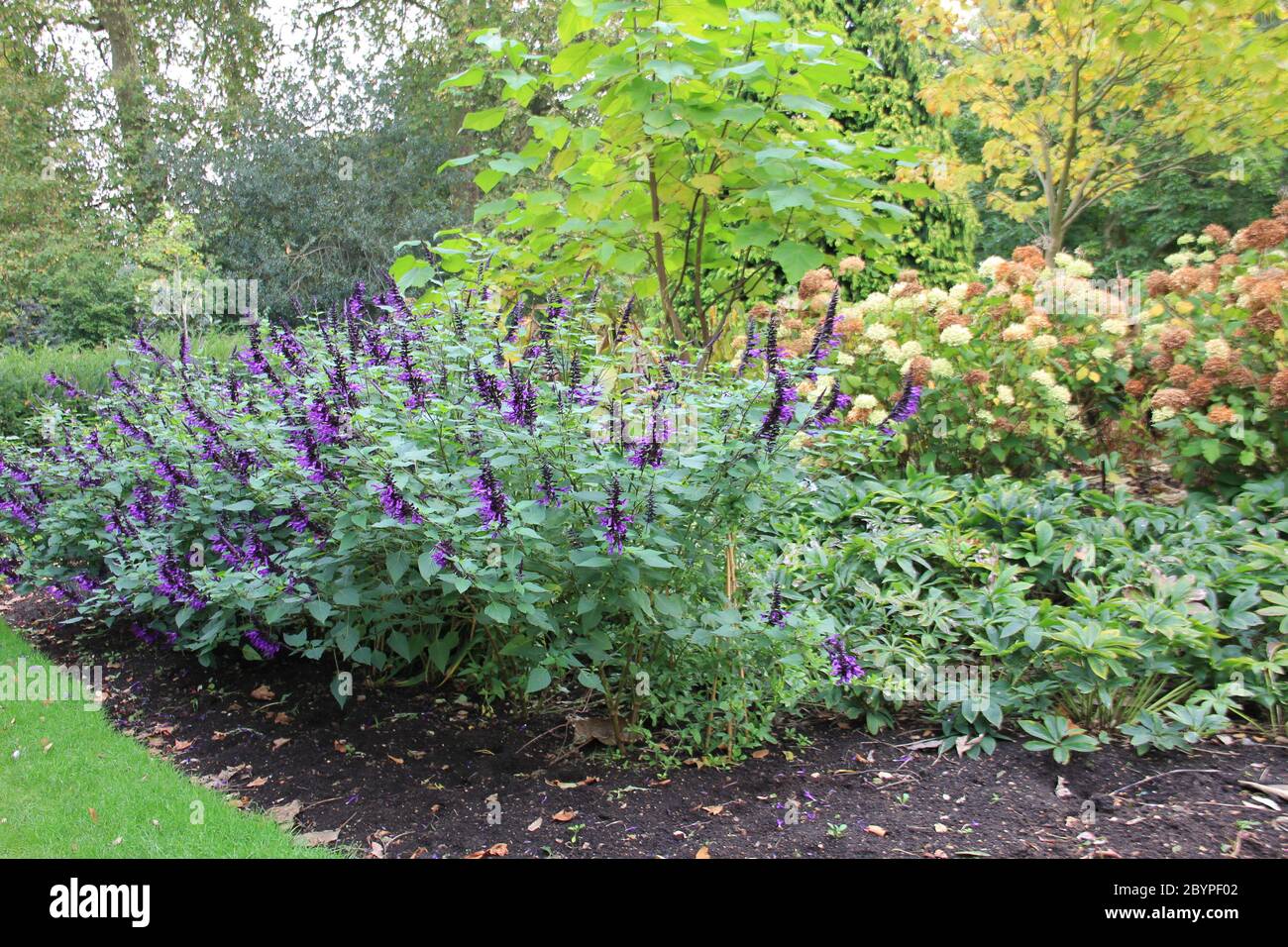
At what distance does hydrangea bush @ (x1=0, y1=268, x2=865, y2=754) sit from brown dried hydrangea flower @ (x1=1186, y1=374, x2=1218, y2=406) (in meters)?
2.44

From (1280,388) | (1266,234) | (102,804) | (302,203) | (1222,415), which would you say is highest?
(302,203)

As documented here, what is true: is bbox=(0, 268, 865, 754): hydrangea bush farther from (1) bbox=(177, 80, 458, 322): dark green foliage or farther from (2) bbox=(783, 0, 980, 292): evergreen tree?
(1) bbox=(177, 80, 458, 322): dark green foliage

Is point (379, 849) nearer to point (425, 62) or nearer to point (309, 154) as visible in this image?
point (309, 154)

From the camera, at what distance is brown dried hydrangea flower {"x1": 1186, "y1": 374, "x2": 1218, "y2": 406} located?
451 cm

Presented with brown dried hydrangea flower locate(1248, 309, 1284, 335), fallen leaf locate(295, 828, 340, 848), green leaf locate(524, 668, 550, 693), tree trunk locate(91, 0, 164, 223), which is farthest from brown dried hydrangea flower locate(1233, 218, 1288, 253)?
tree trunk locate(91, 0, 164, 223)

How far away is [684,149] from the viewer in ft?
13.3

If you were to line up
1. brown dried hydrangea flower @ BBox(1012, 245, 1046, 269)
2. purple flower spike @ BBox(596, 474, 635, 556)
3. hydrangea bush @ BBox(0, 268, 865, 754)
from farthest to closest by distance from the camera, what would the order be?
brown dried hydrangea flower @ BBox(1012, 245, 1046, 269) < hydrangea bush @ BBox(0, 268, 865, 754) < purple flower spike @ BBox(596, 474, 635, 556)

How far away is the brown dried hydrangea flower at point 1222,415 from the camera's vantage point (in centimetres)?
436

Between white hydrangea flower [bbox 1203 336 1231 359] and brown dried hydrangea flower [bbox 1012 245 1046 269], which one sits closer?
white hydrangea flower [bbox 1203 336 1231 359]

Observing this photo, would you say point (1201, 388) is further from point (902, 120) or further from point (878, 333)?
point (902, 120)

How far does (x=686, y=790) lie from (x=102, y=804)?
198 cm

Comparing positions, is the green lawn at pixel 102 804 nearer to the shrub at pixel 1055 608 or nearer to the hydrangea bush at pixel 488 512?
the hydrangea bush at pixel 488 512

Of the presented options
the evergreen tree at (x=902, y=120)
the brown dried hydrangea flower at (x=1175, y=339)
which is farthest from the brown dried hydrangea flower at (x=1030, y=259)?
the evergreen tree at (x=902, y=120)

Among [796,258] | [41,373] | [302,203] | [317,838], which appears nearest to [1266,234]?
[796,258]
